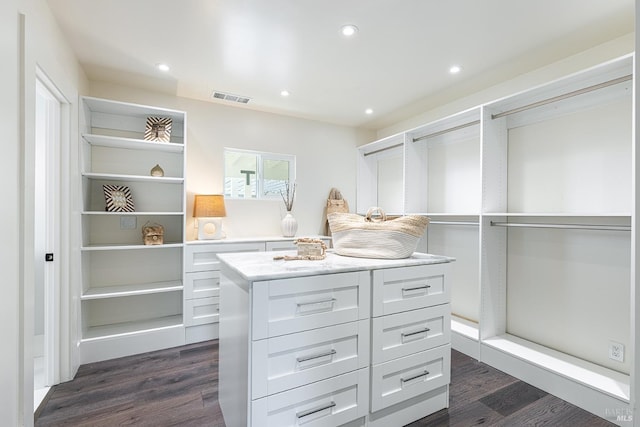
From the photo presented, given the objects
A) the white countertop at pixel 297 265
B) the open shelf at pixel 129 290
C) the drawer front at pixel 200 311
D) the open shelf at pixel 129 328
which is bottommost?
the open shelf at pixel 129 328

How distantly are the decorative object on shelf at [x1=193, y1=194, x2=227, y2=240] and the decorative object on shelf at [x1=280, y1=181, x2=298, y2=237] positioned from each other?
2.56ft

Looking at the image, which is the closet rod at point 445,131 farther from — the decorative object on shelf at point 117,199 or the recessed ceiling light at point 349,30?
the decorative object on shelf at point 117,199

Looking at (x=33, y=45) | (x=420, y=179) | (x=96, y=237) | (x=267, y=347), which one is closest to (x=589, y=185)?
(x=420, y=179)

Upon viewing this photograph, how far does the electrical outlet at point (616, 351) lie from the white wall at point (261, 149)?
119 inches

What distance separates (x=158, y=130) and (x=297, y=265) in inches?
91.6

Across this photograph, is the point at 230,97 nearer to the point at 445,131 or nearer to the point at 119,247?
the point at 119,247

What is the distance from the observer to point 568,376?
2061 mm

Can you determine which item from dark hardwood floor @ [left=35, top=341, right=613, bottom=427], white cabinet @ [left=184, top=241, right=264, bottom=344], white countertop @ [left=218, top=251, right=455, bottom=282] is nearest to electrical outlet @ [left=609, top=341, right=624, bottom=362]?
dark hardwood floor @ [left=35, top=341, right=613, bottom=427]

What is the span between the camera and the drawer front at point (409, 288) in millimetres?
1613

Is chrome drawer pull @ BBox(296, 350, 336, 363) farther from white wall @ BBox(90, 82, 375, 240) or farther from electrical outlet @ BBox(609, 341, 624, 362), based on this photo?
white wall @ BBox(90, 82, 375, 240)

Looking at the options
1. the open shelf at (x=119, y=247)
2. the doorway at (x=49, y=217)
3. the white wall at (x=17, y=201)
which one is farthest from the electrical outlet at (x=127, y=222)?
the white wall at (x=17, y=201)

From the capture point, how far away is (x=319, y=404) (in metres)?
1.45

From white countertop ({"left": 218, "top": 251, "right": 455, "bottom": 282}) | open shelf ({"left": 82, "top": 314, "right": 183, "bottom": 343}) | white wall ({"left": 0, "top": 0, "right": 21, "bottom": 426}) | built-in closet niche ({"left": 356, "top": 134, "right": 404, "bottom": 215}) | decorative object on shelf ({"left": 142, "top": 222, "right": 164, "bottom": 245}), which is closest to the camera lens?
white wall ({"left": 0, "top": 0, "right": 21, "bottom": 426})

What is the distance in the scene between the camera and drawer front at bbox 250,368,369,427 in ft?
4.36
